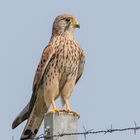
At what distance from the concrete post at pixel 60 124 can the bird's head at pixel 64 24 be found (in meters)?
3.23

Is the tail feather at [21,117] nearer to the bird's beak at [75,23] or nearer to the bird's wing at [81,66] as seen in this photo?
the bird's wing at [81,66]

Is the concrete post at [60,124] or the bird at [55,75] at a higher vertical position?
the bird at [55,75]

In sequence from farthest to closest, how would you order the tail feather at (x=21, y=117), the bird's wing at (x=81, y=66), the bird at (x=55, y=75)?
the bird's wing at (x=81, y=66) → the bird at (x=55, y=75) → the tail feather at (x=21, y=117)

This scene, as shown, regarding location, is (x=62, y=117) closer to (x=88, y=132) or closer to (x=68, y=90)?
(x=88, y=132)

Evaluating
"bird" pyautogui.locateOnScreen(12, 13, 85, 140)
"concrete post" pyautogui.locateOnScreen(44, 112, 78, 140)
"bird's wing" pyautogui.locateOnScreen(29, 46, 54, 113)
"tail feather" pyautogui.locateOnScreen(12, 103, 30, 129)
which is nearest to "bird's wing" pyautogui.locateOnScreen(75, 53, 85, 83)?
"bird" pyautogui.locateOnScreen(12, 13, 85, 140)

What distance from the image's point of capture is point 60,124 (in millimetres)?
5281

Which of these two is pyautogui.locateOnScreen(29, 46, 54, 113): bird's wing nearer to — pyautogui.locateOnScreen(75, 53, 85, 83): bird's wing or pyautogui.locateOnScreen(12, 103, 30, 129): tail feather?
pyautogui.locateOnScreen(12, 103, 30, 129): tail feather

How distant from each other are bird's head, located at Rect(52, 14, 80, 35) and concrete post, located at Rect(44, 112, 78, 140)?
10.6 ft

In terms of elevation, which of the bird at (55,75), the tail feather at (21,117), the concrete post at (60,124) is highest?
the bird at (55,75)

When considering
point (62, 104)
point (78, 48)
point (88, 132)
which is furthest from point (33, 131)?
point (88, 132)

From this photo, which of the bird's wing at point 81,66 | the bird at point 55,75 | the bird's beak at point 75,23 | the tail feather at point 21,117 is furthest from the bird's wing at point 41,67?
the bird's beak at point 75,23

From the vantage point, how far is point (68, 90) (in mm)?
8023

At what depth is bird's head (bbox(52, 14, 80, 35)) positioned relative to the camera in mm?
8523

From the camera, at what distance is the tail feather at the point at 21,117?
7102 mm
